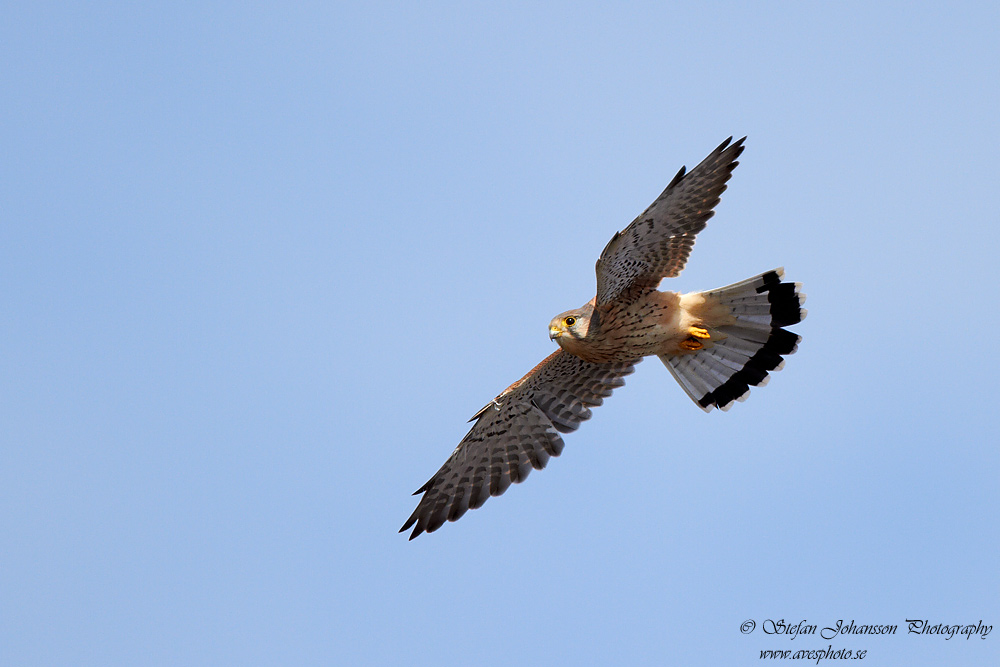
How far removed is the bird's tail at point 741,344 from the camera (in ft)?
29.3

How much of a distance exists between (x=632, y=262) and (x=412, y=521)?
11.9ft

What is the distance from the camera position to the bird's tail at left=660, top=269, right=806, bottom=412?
8945mm

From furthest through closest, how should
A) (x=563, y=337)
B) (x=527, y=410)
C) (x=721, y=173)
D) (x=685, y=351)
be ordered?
(x=527, y=410) → (x=685, y=351) → (x=563, y=337) → (x=721, y=173)

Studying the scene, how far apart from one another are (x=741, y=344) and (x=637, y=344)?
104 cm

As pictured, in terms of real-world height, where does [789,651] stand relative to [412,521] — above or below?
below

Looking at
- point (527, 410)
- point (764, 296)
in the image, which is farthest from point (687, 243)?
point (527, 410)

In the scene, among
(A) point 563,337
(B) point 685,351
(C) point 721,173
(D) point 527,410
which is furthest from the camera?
(D) point 527,410

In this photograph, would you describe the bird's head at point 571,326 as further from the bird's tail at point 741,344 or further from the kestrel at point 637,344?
the bird's tail at point 741,344

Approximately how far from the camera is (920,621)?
8.51m

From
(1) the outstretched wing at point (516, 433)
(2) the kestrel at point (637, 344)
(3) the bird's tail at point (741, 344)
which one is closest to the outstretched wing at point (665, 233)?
(2) the kestrel at point (637, 344)

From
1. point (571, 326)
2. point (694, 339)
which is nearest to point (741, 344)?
point (694, 339)

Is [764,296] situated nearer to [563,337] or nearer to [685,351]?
[685,351]

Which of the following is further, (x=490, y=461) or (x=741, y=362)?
(x=490, y=461)

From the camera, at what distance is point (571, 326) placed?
8.81 m
